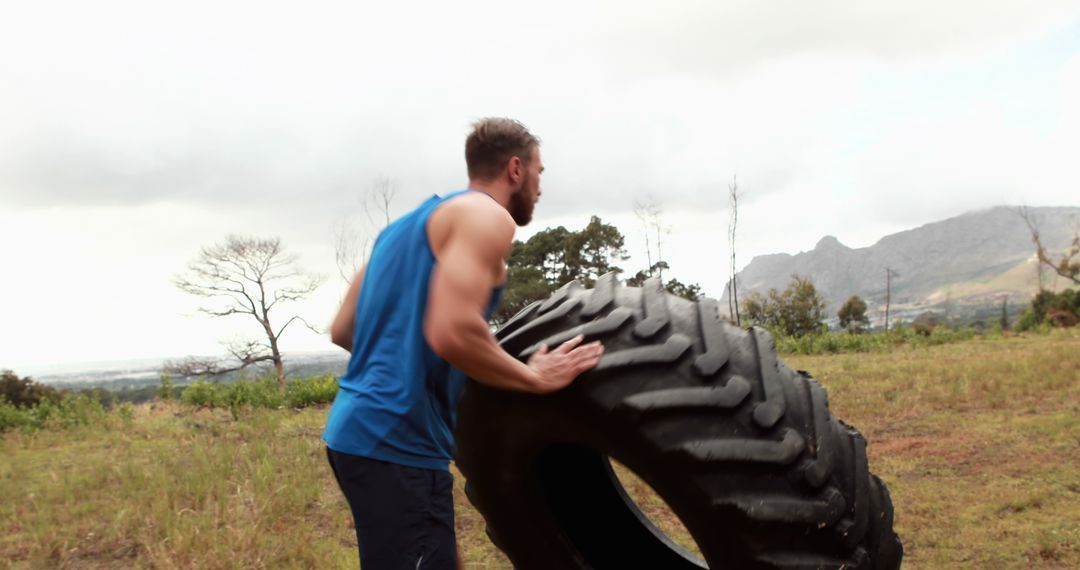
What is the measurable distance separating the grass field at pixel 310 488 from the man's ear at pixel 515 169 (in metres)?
2.85

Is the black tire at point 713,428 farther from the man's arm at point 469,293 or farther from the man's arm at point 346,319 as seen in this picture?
the man's arm at point 346,319

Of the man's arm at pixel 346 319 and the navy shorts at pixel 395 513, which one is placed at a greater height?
the man's arm at pixel 346 319

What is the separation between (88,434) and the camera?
9523 mm

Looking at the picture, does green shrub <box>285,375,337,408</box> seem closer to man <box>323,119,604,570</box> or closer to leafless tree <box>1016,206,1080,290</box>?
man <box>323,119,604,570</box>

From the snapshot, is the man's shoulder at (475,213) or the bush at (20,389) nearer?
the man's shoulder at (475,213)

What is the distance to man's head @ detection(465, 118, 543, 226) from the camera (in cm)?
228

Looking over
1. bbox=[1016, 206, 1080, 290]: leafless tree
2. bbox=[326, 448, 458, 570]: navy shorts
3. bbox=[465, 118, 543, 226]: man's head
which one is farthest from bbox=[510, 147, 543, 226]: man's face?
bbox=[1016, 206, 1080, 290]: leafless tree

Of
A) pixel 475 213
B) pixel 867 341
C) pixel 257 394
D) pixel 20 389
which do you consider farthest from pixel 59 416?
pixel 867 341

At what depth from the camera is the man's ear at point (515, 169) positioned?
2277 mm

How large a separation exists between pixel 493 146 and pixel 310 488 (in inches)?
168

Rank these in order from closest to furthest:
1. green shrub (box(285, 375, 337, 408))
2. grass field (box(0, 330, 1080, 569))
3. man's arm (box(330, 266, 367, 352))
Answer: man's arm (box(330, 266, 367, 352)) → grass field (box(0, 330, 1080, 569)) → green shrub (box(285, 375, 337, 408))

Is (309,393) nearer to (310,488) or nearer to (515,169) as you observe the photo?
(310,488)

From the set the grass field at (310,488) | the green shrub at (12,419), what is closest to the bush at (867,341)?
the grass field at (310,488)

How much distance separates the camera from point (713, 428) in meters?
2.22
